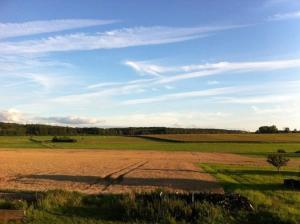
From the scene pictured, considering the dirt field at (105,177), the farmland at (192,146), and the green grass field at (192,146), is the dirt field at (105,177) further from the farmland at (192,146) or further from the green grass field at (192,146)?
the green grass field at (192,146)

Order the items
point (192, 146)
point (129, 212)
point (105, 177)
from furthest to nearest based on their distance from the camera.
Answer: point (192, 146), point (105, 177), point (129, 212)

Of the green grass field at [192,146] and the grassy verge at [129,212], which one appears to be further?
the green grass field at [192,146]

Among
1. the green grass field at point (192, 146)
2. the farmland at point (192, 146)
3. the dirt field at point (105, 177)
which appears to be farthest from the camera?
the green grass field at point (192, 146)

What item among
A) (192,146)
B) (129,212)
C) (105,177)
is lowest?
(105,177)

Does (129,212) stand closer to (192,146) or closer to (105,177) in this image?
(105,177)

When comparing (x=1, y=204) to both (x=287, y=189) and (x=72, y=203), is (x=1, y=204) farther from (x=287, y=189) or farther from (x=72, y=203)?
(x=287, y=189)

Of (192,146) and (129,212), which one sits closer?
(129,212)

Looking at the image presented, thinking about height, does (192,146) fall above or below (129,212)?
above

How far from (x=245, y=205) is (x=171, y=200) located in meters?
2.35

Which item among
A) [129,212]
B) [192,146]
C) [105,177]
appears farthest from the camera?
[192,146]

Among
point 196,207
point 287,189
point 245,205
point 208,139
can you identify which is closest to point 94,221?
point 196,207

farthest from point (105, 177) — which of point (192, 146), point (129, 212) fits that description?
point (192, 146)

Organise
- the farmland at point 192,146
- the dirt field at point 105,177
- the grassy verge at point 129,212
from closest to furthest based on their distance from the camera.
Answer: the grassy verge at point 129,212 < the dirt field at point 105,177 < the farmland at point 192,146

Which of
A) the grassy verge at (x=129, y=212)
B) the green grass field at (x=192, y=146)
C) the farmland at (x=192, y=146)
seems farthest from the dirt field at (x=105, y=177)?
the green grass field at (x=192, y=146)
